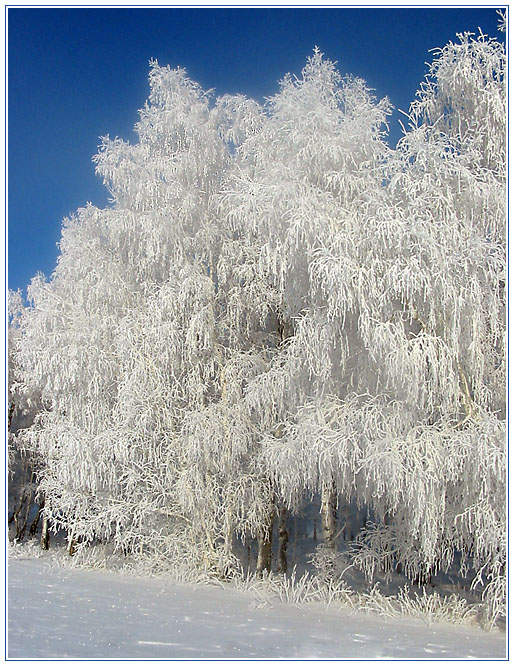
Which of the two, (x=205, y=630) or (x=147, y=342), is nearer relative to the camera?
(x=205, y=630)

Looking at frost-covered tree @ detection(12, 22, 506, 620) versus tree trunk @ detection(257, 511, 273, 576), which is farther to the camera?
tree trunk @ detection(257, 511, 273, 576)

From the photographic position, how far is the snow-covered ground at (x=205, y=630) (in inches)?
176

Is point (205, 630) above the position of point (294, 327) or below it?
below

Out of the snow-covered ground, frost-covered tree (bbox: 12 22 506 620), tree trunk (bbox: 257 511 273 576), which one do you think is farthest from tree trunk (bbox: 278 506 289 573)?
the snow-covered ground

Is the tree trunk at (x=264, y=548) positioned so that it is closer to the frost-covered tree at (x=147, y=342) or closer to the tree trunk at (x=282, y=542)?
the tree trunk at (x=282, y=542)

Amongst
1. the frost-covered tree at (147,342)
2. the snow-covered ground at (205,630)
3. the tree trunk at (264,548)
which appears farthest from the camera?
the tree trunk at (264,548)

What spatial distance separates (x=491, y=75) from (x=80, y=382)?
20.2ft

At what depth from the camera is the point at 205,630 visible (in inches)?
194

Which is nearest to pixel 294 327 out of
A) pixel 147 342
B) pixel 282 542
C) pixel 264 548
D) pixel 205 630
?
pixel 147 342

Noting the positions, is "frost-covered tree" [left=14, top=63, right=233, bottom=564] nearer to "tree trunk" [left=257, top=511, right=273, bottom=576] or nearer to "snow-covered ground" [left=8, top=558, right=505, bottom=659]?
"tree trunk" [left=257, top=511, right=273, bottom=576]

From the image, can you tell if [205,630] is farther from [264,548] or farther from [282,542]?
[282,542]

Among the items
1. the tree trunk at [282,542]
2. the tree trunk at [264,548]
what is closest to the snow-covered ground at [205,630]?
the tree trunk at [264,548]

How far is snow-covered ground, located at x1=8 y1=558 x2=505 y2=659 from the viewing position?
4461 mm

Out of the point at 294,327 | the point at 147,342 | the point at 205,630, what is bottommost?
the point at 205,630
